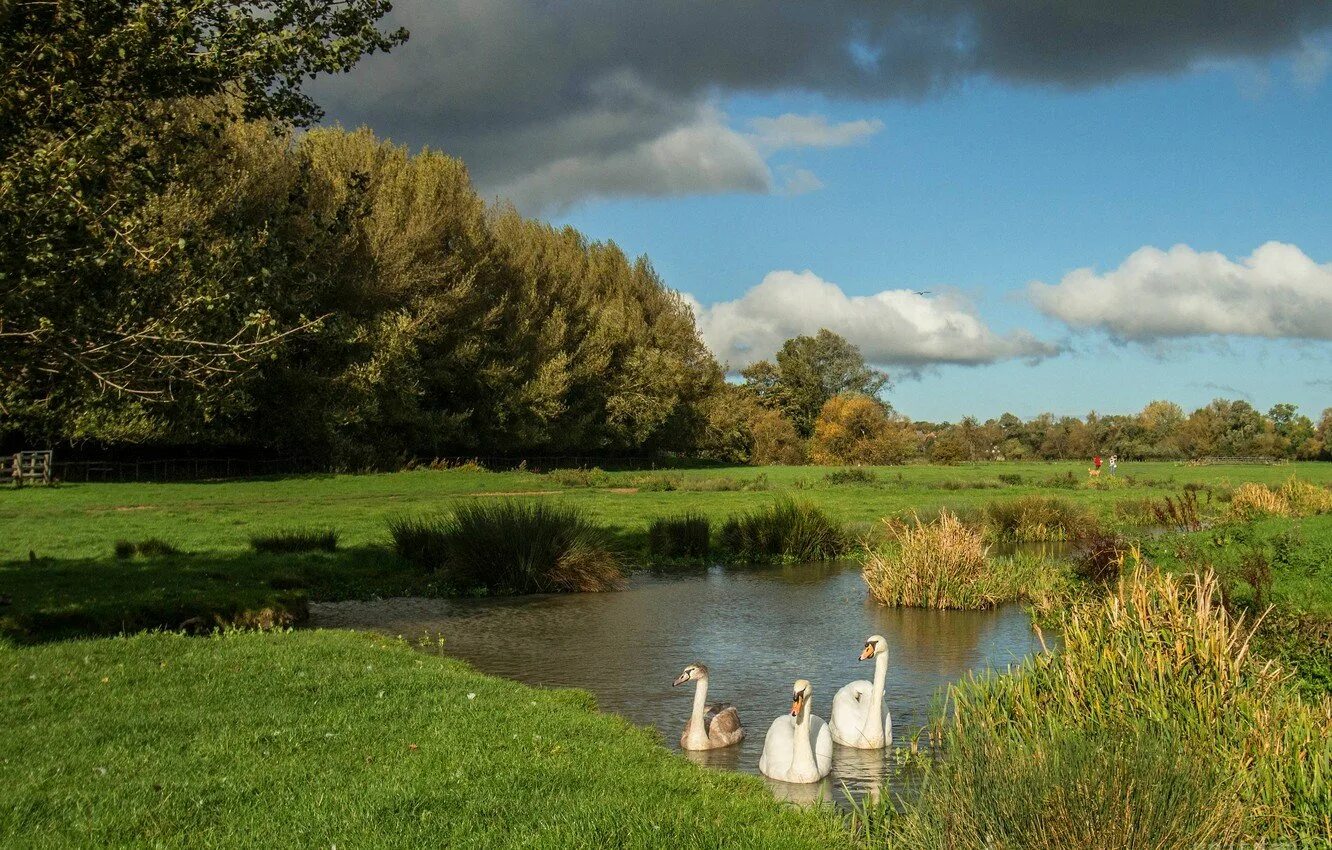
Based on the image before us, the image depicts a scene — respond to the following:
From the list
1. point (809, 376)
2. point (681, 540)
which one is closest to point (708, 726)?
point (681, 540)

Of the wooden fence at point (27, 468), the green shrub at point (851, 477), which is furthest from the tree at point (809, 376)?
the wooden fence at point (27, 468)

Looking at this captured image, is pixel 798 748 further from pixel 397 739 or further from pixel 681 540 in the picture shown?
pixel 681 540

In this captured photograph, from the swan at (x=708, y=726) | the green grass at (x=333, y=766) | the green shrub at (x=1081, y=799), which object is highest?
the green shrub at (x=1081, y=799)

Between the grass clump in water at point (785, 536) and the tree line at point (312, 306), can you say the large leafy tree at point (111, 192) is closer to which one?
the tree line at point (312, 306)

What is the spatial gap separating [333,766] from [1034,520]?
28.3 meters

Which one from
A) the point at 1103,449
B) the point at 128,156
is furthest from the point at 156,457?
the point at 1103,449

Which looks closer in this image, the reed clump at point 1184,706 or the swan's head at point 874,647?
the reed clump at point 1184,706

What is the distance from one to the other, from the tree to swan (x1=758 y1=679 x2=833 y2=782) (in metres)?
107

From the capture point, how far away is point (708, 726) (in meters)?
10.7

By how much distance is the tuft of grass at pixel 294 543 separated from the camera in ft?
80.4

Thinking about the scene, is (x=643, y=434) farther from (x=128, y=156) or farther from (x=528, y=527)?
(x=128, y=156)

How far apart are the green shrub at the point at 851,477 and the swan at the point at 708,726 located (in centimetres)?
4513

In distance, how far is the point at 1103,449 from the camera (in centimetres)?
11644

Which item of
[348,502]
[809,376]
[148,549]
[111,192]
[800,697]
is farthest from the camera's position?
[809,376]
